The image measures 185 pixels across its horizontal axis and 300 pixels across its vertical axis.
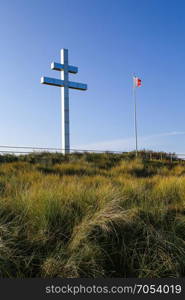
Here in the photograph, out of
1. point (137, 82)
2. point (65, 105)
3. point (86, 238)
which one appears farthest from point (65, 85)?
point (86, 238)

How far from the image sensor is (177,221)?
3.59 m

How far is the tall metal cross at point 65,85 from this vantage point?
17328 mm

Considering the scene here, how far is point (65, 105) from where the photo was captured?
57.9 feet

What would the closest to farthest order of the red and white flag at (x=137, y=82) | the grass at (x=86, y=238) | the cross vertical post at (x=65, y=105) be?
the grass at (x=86, y=238)
the cross vertical post at (x=65, y=105)
the red and white flag at (x=137, y=82)

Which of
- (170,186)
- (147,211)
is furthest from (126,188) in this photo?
(147,211)

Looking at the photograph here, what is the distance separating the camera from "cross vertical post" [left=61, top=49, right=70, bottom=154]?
17281 millimetres

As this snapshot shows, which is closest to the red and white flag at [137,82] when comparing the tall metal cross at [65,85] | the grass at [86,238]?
the tall metal cross at [65,85]

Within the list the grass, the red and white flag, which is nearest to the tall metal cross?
the red and white flag

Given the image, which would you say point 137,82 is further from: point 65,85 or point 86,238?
point 86,238

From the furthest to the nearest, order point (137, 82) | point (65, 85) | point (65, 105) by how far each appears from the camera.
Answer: point (137, 82)
point (65, 85)
point (65, 105)

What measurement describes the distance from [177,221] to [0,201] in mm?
2626

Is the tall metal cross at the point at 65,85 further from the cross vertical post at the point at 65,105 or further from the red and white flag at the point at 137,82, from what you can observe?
the red and white flag at the point at 137,82

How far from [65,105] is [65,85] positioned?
5.16ft

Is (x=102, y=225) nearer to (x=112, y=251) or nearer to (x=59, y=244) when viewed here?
(x=112, y=251)
